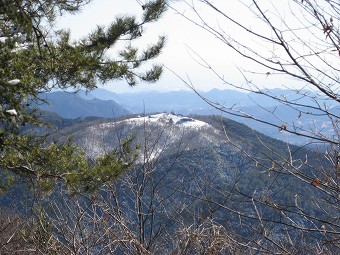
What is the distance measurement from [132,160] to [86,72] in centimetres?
178

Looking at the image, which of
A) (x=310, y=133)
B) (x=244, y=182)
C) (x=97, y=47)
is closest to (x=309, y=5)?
(x=310, y=133)

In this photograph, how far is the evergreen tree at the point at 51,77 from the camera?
4688 mm

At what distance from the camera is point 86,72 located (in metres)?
7.04

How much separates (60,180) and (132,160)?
1038mm

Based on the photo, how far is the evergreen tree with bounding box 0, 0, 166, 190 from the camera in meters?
4.69

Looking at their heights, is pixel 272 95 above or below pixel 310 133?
above

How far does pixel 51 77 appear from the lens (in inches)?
261

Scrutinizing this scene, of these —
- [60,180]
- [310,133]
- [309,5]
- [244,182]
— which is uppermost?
[309,5]

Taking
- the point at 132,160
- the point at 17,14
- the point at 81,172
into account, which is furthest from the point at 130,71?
the point at 17,14

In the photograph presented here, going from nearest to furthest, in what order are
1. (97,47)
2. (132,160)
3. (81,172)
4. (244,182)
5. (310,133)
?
(310,133), (81,172), (132,160), (97,47), (244,182)

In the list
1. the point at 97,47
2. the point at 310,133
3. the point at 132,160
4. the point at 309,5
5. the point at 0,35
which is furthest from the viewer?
the point at 97,47

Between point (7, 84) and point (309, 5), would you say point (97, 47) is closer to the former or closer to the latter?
point (7, 84)

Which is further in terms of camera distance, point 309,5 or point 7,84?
point 7,84

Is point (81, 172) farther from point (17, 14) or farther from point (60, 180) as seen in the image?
point (17, 14)
